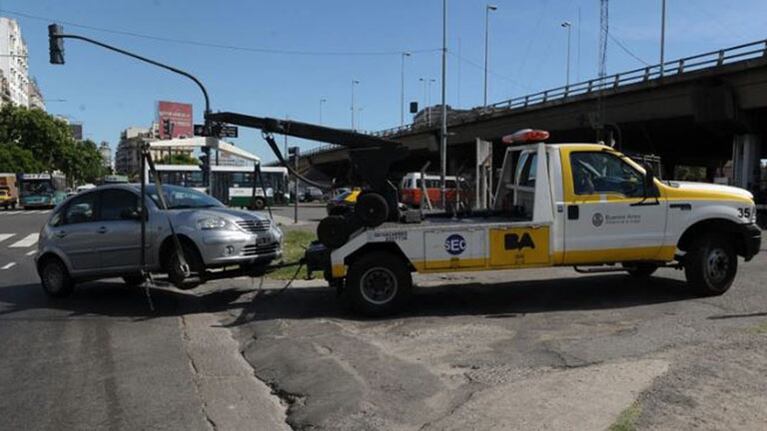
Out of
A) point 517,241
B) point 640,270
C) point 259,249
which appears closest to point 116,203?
point 259,249

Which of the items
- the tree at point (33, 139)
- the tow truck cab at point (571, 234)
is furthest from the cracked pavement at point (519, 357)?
the tree at point (33, 139)

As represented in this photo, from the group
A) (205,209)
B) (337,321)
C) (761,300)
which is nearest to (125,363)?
(337,321)

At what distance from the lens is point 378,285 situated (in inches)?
334

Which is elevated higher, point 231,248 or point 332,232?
point 332,232

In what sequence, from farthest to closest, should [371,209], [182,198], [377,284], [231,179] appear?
[231,179] < [182,198] < [377,284] < [371,209]

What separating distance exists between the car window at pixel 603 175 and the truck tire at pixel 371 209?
7.91 ft

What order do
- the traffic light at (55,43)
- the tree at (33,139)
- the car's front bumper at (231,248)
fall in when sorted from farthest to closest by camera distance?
the tree at (33,139), the traffic light at (55,43), the car's front bumper at (231,248)

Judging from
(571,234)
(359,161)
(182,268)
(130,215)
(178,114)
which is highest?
(178,114)

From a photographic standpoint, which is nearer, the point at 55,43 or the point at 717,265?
the point at 717,265

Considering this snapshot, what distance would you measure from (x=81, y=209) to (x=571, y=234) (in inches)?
281

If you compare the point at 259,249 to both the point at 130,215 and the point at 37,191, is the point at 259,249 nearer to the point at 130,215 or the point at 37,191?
the point at 130,215

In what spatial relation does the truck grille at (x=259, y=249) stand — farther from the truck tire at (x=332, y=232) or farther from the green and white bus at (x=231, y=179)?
the green and white bus at (x=231, y=179)

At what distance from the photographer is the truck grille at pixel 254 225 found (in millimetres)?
9969

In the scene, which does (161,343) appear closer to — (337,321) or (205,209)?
(337,321)
